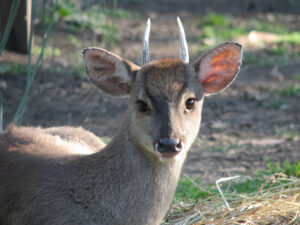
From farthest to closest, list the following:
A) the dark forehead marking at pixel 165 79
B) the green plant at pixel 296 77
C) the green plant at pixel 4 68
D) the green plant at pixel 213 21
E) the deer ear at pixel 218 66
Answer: the green plant at pixel 213 21, the green plant at pixel 296 77, the green plant at pixel 4 68, the deer ear at pixel 218 66, the dark forehead marking at pixel 165 79

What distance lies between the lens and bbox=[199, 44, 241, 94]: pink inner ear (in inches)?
156

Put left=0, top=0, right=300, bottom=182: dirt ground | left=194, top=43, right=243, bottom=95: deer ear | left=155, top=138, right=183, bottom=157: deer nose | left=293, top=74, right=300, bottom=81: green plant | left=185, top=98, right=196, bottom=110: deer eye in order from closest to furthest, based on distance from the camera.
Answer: left=155, top=138, right=183, bottom=157: deer nose → left=185, top=98, right=196, bottom=110: deer eye → left=194, top=43, right=243, bottom=95: deer ear → left=0, top=0, right=300, bottom=182: dirt ground → left=293, top=74, right=300, bottom=81: green plant

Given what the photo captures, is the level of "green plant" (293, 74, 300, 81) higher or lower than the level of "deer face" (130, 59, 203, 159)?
lower

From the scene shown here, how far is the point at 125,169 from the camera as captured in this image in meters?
3.73

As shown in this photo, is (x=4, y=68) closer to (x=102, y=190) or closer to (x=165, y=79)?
(x=102, y=190)

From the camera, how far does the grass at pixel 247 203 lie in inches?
171

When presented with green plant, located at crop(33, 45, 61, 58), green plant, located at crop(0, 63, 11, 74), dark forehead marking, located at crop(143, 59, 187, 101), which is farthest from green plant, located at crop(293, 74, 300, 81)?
dark forehead marking, located at crop(143, 59, 187, 101)

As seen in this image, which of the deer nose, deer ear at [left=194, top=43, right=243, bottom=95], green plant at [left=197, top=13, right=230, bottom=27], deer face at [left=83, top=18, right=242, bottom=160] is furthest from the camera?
green plant at [left=197, top=13, right=230, bottom=27]

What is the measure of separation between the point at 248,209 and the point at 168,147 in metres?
1.36

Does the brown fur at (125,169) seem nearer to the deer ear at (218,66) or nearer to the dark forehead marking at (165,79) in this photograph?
the dark forehead marking at (165,79)

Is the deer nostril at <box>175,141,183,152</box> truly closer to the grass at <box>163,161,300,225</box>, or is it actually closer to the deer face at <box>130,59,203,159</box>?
the deer face at <box>130,59,203,159</box>

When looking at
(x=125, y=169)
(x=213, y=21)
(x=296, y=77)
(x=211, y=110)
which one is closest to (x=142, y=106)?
(x=125, y=169)

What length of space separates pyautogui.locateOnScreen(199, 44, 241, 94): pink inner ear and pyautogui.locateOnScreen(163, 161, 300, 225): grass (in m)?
0.98

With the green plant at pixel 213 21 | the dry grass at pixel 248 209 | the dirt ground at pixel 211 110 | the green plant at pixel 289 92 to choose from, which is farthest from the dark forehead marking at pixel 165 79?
the green plant at pixel 213 21
